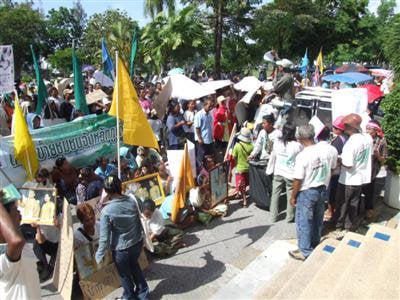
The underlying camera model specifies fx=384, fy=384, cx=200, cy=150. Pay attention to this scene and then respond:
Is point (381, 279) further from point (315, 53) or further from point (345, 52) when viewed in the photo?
point (345, 52)

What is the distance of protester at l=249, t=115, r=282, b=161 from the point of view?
7.16 m

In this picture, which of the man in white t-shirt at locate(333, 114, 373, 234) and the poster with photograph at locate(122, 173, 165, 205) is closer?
the man in white t-shirt at locate(333, 114, 373, 234)

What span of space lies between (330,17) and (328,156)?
1267 inches

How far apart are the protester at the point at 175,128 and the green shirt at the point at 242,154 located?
6.96 ft

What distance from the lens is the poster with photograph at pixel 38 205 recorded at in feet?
16.8

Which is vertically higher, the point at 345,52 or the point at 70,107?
the point at 345,52

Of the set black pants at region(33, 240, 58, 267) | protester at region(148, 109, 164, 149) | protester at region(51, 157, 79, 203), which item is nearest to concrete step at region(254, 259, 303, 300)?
black pants at region(33, 240, 58, 267)

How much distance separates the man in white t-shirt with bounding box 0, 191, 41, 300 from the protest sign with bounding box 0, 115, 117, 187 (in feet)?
14.2

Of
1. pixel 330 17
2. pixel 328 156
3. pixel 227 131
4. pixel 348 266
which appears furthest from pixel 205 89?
pixel 330 17

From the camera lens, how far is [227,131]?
9.98 meters

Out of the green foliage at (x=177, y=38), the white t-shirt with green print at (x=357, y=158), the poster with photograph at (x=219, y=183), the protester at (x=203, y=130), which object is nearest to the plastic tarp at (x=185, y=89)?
the protester at (x=203, y=130)

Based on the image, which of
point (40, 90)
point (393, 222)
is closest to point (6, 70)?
point (40, 90)

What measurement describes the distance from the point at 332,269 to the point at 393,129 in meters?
3.72

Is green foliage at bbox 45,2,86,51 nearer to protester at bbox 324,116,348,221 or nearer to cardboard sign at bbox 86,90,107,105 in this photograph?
cardboard sign at bbox 86,90,107,105
